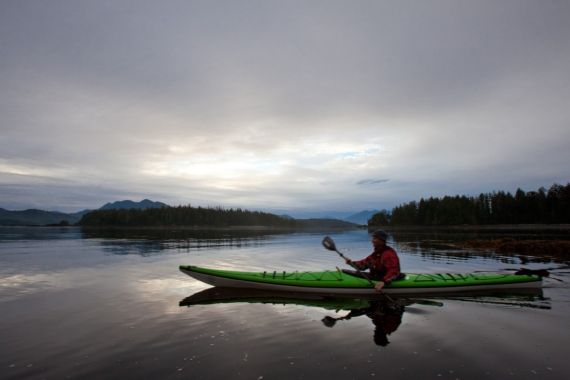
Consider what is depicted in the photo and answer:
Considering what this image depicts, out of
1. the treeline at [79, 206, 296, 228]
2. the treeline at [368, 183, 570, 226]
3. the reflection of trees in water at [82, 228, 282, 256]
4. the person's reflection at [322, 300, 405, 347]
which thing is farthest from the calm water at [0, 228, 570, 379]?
the treeline at [79, 206, 296, 228]

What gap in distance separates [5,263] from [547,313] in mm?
29472

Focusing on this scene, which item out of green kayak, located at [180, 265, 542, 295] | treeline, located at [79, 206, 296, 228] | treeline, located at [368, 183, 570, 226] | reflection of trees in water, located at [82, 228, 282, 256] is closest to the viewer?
green kayak, located at [180, 265, 542, 295]

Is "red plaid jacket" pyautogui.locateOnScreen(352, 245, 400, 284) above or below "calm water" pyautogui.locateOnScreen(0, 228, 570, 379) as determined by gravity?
above

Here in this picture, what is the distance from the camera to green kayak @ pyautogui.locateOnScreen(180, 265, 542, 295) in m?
12.3

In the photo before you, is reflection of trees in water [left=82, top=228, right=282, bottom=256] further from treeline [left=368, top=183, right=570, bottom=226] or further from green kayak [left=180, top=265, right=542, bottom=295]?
treeline [left=368, top=183, right=570, bottom=226]

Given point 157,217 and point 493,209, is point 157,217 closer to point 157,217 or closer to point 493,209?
point 157,217

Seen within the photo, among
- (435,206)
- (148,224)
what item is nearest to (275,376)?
(435,206)

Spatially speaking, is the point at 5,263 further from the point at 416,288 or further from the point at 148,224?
the point at 148,224

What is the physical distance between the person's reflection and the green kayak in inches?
32.2

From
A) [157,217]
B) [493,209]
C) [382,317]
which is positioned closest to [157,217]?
[157,217]

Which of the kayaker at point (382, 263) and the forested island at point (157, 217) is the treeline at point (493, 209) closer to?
the forested island at point (157, 217)

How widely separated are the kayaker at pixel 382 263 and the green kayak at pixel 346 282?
323 millimetres

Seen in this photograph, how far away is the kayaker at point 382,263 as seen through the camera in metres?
12.1

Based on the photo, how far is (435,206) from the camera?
13075 cm
